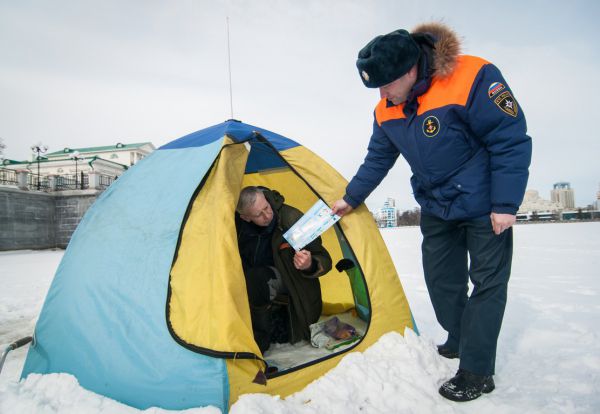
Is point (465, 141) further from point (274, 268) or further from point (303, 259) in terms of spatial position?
point (274, 268)

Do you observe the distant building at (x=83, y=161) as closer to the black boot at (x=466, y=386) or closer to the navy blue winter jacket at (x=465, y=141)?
the navy blue winter jacket at (x=465, y=141)

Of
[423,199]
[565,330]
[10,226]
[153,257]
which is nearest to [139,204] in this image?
[153,257]

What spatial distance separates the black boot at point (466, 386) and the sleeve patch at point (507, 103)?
1.20 m

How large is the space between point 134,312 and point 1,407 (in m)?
0.63

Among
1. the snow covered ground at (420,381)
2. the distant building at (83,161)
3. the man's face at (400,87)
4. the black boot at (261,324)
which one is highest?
the distant building at (83,161)

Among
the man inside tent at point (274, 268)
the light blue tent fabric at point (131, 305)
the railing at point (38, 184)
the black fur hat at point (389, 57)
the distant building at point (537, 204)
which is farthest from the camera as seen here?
the distant building at point (537, 204)

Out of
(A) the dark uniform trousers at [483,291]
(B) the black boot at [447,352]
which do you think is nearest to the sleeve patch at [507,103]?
(A) the dark uniform trousers at [483,291]

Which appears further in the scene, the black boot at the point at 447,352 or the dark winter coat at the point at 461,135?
the black boot at the point at 447,352

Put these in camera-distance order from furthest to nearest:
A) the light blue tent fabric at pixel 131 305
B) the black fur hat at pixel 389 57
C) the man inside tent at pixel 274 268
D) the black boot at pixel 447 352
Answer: the man inside tent at pixel 274 268
the black boot at pixel 447 352
the black fur hat at pixel 389 57
the light blue tent fabric at pixel 131 305

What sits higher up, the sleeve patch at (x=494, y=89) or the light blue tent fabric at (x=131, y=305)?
the sleeve patch at (x=494, y=89)

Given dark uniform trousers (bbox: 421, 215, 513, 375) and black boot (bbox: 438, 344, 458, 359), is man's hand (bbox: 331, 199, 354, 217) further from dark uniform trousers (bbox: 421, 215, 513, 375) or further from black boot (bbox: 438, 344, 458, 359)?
black boot (bbox: 438, 344, 458, 359)

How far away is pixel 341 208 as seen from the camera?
215cm

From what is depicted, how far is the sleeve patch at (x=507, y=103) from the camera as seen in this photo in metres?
1.50

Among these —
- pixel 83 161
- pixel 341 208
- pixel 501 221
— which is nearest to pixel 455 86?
pixel 501 221
